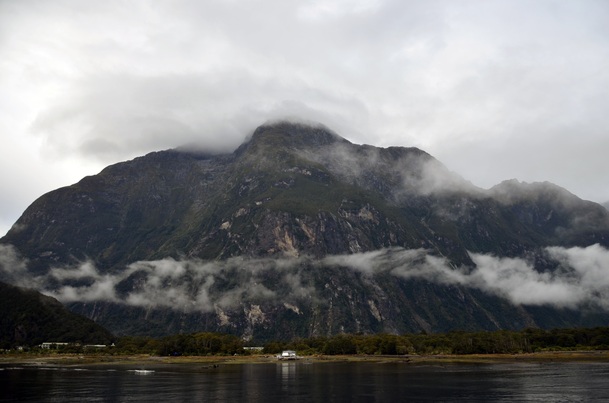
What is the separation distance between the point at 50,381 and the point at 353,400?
8846 centimetres

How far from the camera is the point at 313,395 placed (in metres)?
114

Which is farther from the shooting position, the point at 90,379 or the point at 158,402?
the point at 90,379

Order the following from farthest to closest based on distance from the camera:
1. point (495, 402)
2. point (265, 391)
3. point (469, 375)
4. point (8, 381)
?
point (469, 375), point (8, 381), point (265, 391), point (495, 402)

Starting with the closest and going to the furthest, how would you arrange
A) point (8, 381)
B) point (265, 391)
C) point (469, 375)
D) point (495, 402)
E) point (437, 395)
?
point (495, 402) < point (437, 395) < point (265, 391) < point (8, 381) < point (469, 375)

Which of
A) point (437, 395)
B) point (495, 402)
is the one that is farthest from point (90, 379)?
point (495, 402)

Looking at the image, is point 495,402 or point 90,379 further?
point 90,379

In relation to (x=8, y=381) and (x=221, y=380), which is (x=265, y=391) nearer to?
(x=221, y=380)

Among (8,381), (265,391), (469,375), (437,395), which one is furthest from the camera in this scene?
(469,375)

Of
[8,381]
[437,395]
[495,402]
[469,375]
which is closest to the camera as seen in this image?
[495,402]

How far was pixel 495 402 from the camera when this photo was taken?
324ft

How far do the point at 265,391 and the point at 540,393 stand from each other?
56.0 metres

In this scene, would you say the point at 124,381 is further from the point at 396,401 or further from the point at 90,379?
the point at 396,401

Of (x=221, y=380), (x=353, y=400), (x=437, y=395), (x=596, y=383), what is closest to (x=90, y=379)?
(x=221, y=380)

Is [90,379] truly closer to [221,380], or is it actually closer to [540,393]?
[221,380]
